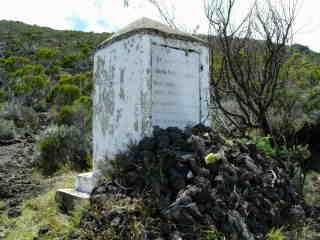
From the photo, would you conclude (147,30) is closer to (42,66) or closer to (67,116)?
(67,116)

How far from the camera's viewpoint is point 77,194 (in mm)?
5230

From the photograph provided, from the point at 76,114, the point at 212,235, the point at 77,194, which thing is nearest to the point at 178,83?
the point at 77,194

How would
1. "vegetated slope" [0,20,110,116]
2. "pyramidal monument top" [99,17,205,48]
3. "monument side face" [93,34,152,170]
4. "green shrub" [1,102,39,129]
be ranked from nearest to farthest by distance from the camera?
"monument side face" [93,34,152,170] < "pyramidal monument top" [99,17,205,48] < "green shrub" [1,102,39,129] < "vegetated slope" [0,20,110,116]

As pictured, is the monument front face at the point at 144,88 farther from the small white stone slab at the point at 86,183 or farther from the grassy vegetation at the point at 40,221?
the grassy vegetation at the point at 40,221

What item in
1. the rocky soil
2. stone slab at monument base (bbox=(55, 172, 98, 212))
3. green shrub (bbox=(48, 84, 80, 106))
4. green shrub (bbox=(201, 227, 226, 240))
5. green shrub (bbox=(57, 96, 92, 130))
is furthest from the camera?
green shrub (bbox=(48, 84, 80, 106))

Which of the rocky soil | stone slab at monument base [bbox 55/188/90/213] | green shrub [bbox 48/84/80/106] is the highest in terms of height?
green shrub [bbox 48/84/80/106]

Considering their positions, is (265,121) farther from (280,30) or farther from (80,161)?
(80,161)

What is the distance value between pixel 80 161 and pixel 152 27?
482 centimetres

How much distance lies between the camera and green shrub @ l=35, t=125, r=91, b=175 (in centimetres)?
875

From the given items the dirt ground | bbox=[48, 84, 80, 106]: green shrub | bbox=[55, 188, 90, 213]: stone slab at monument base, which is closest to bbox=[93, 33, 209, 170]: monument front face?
bbox=[55, 188, 90, 213]: stone slab at monument base

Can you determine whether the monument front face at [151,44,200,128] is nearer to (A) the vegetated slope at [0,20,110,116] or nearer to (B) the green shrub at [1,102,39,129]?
(B) the green shrub at [1,102,39,129]

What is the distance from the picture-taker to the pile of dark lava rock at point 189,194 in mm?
3570

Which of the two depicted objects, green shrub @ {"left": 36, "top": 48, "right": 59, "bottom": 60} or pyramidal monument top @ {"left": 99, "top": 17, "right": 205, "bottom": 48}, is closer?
pyramidal monument top @ {"left": 99, "top": 17, "right": 205, "bottom": 48}

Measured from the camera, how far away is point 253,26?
868 centimetres
